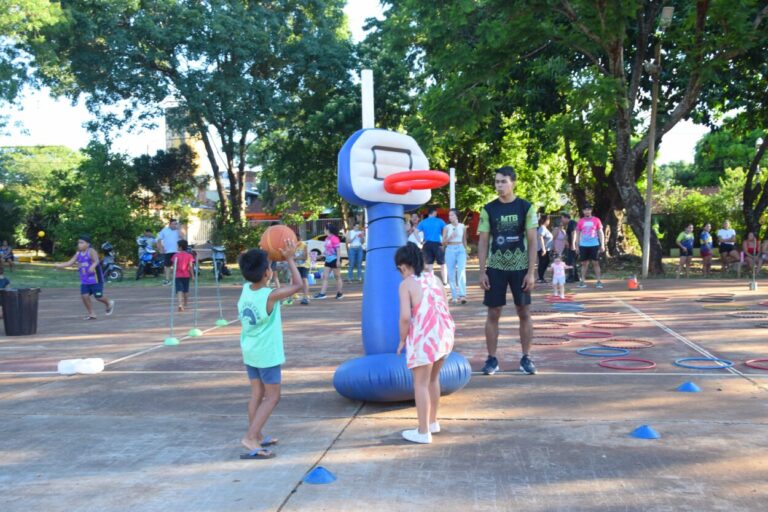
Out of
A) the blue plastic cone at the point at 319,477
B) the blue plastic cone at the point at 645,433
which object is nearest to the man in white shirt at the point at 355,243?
the blue plastic cone at the point at 645,433

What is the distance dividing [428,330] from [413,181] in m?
1.74

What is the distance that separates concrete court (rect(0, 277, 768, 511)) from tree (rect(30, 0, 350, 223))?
20.1 metres

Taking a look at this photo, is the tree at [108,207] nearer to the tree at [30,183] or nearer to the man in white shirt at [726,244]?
the tree at [30,183]

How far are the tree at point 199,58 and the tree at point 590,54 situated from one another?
27.9 ft

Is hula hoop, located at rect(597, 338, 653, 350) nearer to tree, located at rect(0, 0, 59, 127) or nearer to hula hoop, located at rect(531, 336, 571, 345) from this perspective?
hula hoop, located at rect(531, 336, 571, 345)

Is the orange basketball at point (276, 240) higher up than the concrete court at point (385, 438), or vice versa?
the orange basketball at point (276, 240)

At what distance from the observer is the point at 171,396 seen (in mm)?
6922

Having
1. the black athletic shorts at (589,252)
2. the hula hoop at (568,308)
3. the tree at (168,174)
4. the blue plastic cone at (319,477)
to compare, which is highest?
the tree at (168,174)

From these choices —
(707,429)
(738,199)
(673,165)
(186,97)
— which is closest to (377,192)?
(707,429)

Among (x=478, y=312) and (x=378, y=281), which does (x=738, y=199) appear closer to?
(x=478, y=312)

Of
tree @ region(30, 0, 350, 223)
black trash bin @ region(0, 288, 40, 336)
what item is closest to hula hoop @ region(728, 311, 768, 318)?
black trash bin @ region(0, 288, 40, 336)

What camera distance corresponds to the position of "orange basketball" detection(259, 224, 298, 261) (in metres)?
5.59

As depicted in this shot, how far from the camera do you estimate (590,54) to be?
19.3 metres

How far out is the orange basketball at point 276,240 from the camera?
559 centimetres
